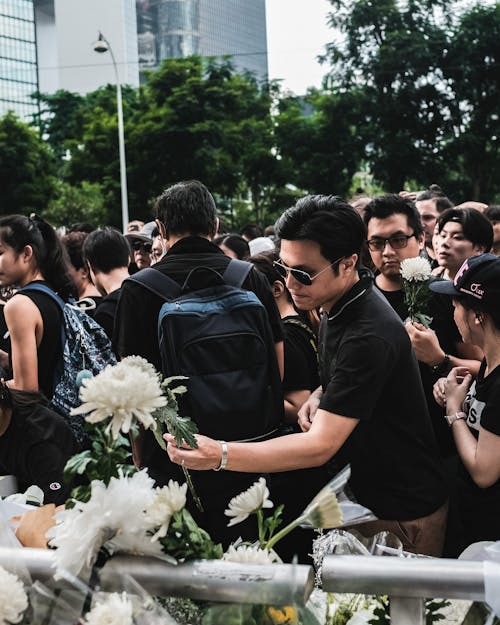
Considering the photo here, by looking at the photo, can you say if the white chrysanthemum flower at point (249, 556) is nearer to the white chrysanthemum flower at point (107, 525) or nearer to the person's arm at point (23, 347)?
the white chrysanthemum flower at point (107, 525)

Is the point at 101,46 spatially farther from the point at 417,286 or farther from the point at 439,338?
the point at 417,286

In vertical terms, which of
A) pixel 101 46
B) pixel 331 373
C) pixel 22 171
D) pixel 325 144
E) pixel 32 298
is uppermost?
pixel 101 46

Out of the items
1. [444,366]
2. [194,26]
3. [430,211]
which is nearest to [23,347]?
[444,366]

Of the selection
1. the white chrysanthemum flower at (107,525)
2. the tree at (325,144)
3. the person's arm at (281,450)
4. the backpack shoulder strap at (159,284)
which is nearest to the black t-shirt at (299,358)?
the backpack shoulder strap at (159,284)

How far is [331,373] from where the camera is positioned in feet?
6.96

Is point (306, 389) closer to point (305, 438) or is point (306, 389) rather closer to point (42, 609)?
point (305, 438)

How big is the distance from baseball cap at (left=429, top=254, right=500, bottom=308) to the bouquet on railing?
436mm

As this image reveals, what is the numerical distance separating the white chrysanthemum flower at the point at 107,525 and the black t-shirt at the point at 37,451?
1.36 metres

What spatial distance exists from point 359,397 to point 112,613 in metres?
1.00

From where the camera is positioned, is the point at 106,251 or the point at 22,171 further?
the point at 22,171

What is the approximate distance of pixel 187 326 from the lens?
2430mm

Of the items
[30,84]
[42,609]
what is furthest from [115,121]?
[30,84]

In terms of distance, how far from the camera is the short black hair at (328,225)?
2184 mm

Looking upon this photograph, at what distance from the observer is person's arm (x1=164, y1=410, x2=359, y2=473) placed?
175 centimetres
